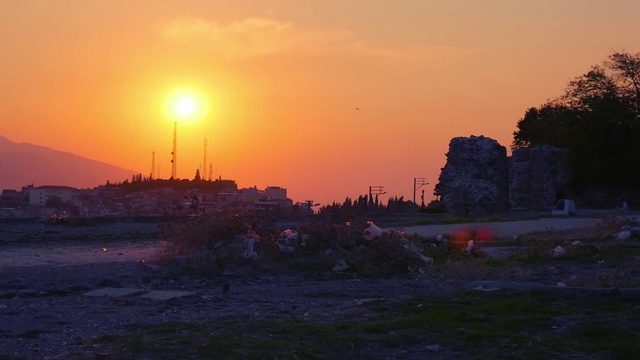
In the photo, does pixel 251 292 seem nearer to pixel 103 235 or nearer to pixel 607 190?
pixel 103 235

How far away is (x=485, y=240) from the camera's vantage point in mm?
24172

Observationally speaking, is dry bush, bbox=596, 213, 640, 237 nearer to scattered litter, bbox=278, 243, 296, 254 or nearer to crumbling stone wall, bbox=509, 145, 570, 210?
scattered litter, bbox=278, 243, 296, 254

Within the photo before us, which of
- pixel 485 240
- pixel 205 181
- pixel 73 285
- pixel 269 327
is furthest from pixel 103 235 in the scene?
pixel 205 181

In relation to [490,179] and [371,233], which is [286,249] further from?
[490,179]

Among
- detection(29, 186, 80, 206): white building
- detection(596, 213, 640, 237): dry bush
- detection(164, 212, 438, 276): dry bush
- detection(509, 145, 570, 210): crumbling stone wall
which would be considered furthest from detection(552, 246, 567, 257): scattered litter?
detection(29, 186, 80, 206): white building

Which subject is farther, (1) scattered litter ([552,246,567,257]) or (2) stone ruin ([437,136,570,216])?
(2) stone ruin ([437,136,570,216])

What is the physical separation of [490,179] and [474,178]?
0.78 metres

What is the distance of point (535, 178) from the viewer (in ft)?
150

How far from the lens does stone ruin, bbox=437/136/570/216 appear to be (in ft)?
129

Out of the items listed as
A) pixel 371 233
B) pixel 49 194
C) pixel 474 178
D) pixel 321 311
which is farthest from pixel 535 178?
pixel 321 311

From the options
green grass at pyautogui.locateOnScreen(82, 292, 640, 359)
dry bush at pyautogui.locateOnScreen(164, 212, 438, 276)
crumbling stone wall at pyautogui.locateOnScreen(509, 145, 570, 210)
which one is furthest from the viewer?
crumbling stone wall at pyautogui.locateOnScreen(509, 145, 570, 210)

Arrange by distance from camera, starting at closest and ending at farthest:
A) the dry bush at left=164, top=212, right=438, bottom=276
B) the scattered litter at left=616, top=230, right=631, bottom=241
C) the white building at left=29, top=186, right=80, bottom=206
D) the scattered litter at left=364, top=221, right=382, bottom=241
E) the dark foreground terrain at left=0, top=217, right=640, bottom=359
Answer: the dark foreground terrain at left=0, top=217, right=640, bottom=359 < the dry bush at left=164, top=212, right=438, bottom=276 < the scattered litter at left=364, top=221, right=382, bottom=241 < the scattered litter at left=616, top=230, right=631, bottom=241 < the white building at left=29, top=186, right=80, bottom=206

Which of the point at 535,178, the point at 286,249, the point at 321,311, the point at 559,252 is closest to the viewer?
the point at 321,311

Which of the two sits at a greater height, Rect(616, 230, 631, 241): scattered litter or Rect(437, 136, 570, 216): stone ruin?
Rect(437, 136, 570, 216): stone ruin
